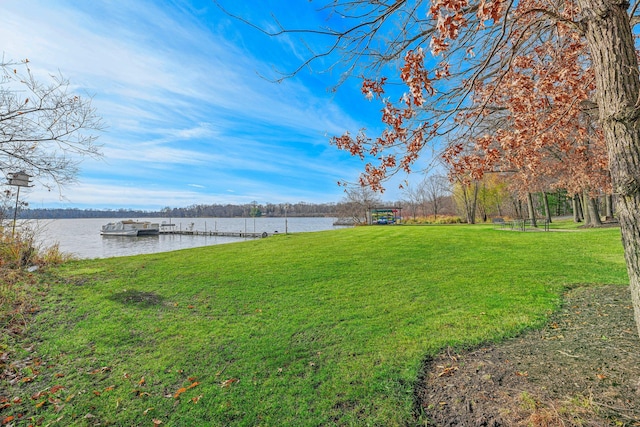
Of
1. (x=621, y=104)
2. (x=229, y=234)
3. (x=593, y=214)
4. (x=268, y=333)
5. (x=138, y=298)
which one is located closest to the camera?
(x=621, y=104)

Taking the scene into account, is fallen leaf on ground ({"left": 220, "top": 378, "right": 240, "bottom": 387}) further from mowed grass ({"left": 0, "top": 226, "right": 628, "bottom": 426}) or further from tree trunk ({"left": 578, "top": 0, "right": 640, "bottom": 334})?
tree trunk ({"left": 578, "top": 0, "right": 640, "bottom": 334})

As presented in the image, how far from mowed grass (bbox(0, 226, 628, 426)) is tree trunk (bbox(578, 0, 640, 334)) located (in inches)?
92.8

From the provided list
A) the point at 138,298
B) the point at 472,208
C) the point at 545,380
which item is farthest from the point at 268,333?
the point at 472,208

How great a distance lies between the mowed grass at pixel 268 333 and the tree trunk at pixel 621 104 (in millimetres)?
2358

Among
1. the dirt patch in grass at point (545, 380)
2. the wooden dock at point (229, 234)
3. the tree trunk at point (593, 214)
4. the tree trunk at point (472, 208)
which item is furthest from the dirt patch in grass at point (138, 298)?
the tree trunk at point (472, 208)

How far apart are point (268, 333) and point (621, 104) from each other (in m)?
4.90

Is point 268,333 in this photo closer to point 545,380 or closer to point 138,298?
point 545,380

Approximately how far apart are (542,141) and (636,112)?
1711 mm

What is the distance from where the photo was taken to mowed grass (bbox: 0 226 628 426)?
9.86 ft

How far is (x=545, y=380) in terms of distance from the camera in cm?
285

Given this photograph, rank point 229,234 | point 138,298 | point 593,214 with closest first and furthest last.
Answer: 1. point 138,298
2. point 593,214
3. point 229,234

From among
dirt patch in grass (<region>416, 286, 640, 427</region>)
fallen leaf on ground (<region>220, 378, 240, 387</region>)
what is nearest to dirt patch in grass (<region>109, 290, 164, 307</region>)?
fallen leaf on ground (<region>220, 378, 240, 387</region>)

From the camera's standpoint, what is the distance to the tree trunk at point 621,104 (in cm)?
220

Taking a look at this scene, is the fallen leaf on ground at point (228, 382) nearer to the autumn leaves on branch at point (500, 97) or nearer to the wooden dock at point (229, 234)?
the autumn leaves on branch at point (500, 97)
